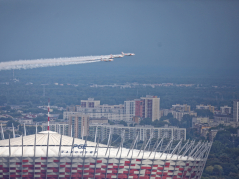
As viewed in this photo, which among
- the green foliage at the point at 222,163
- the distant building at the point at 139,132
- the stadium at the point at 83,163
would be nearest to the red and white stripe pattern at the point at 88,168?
the stadium at the point at 83,163

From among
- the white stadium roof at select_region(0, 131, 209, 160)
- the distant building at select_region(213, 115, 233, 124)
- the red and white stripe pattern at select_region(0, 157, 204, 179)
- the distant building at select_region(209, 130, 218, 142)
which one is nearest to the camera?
the red and white stripe pattern at select_region(0, 157, 204, 179)

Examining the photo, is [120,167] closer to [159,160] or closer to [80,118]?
[159,160]

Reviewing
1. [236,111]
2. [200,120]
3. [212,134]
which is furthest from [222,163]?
[200,120]

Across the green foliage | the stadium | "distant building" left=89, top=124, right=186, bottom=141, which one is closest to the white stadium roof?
the stadium

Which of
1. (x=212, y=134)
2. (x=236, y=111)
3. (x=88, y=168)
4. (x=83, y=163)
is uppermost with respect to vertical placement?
(x=83, y=163)

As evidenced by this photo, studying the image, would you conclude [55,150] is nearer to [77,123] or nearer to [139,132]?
[139,132]

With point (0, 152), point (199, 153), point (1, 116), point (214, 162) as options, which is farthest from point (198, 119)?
point (0, 152)

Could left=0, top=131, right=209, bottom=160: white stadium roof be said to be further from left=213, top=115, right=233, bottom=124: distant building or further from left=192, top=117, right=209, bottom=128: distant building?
left=213, top=115, right=233, bottom=124: distant building

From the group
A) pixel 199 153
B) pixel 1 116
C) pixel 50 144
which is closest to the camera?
pixel 50 144

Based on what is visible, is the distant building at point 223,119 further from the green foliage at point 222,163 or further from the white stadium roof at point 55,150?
the white stadium roof at point 55,150

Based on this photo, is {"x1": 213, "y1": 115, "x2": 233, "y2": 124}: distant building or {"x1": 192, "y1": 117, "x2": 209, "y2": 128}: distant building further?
{"x1": 192, "y1": 117, "x2": 209, "y2": 128}: distant building

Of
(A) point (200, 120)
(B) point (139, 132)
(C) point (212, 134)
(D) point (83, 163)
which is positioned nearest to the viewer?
(D) point (83, 163)
